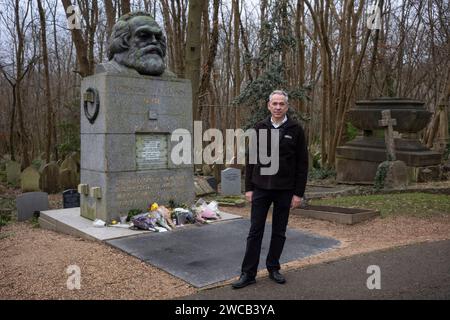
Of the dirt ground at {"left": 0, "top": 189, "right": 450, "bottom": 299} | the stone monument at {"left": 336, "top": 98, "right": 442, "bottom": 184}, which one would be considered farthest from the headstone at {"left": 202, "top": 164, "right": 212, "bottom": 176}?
the dirt ground at {"left": 0, "top": 189, "right": 450, "bottom": 299}

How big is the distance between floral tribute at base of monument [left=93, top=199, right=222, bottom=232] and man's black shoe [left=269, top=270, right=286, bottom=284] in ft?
9.99

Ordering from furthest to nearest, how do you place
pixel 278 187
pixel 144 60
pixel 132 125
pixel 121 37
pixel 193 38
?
pixel 193 38 → pixel 121 37 → pixel 144 60 → pixel 132 125 → pixel 278 187

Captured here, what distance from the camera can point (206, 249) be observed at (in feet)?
20.2

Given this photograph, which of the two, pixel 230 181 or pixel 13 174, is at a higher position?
pixel 230 181

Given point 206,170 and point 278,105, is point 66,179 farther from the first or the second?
point 278,105

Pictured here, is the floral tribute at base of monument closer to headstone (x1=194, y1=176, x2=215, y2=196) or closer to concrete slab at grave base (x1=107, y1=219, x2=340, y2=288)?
concrete slab at grave base (x1=107, y1=219, x2=340, y2=288)

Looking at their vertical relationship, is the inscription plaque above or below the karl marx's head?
below

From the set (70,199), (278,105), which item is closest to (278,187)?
(278,105)

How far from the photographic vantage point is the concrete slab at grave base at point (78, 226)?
6914 millimetres

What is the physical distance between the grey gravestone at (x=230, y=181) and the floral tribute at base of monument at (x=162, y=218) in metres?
5.48

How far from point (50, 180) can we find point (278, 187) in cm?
1313

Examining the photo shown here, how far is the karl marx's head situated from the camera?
8008 mm

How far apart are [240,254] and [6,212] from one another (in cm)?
753
